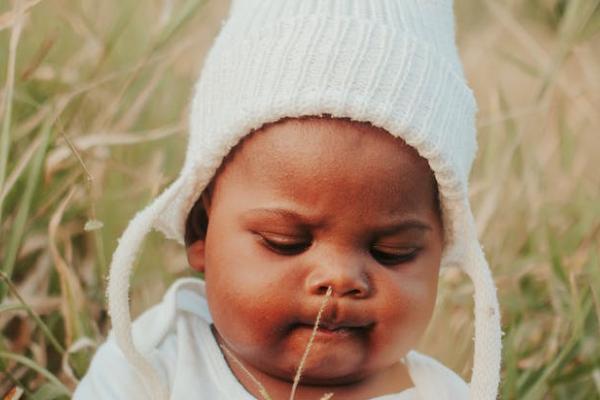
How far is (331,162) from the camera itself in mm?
2008

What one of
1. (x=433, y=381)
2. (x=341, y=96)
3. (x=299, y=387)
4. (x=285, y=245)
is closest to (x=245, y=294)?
(x=285, y=245)

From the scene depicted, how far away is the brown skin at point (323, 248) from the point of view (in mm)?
2021

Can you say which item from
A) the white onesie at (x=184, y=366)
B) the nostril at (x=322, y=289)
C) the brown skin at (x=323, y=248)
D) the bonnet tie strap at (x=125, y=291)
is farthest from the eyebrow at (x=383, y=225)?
the white onesie at (x=184, y=366)

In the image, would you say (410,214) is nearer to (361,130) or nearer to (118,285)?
(361,130)

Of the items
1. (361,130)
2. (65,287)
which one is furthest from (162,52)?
(361,130)

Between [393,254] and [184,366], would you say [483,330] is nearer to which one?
[393,254]

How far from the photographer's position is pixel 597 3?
312cm

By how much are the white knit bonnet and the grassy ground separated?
0.25m

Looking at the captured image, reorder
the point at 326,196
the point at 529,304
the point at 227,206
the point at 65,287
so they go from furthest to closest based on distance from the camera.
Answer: the point at 529,304
the point at 65,287
the point at 227,206
the point at 326,196

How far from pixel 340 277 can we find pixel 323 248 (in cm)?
6

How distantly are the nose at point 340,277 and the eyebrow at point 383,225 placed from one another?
0.21 feet

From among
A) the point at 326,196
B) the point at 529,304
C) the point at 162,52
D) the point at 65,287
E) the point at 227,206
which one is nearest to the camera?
the point at 326,196

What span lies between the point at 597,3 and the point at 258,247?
1444 millimetres

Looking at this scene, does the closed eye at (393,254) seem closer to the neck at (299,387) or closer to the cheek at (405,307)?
the cheek at (405,307)
